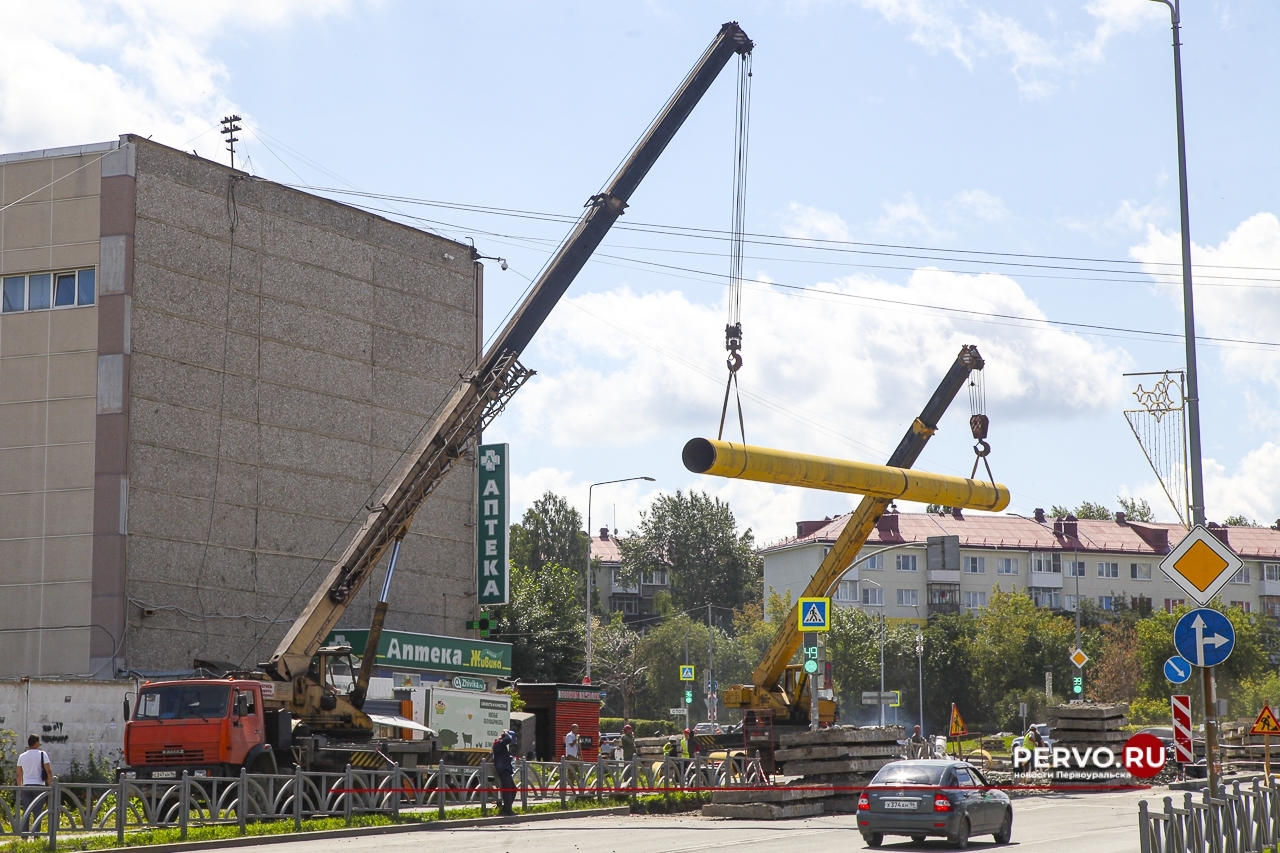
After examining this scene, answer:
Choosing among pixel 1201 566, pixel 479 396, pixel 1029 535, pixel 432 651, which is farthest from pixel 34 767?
pixel 1029 535

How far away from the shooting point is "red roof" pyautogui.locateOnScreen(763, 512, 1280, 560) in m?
105

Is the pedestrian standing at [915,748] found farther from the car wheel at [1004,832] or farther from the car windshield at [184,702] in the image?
the car windshield at [184,702]

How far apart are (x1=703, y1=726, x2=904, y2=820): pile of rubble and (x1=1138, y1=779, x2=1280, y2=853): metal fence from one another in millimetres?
9794

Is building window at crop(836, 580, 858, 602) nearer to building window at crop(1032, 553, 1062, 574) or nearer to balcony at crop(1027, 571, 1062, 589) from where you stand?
balcony at crop(1027, 571, 1062, 589)

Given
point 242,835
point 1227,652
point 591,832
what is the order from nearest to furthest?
point 1227,652 < point 242,835 < point 591,832

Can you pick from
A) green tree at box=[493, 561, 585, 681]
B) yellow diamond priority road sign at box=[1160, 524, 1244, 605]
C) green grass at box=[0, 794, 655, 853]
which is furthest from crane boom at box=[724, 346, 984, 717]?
green tree at box=[493, 561, 585, 681]

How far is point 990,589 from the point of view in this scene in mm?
104812

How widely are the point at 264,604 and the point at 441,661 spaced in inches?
236

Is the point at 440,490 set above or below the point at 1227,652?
above

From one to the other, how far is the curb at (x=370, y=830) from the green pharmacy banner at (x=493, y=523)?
769 inches

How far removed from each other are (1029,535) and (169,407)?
85.3m

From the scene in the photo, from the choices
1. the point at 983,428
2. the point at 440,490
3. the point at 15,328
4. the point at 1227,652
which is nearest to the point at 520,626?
the point at 440,490

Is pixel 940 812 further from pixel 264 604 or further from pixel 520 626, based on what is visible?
pixel 520 626

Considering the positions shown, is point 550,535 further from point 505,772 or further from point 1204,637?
point 1204,637
